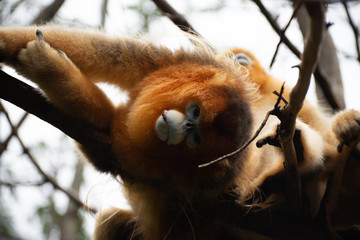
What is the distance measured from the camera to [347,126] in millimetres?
2697

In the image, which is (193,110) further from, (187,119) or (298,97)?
(298,97)

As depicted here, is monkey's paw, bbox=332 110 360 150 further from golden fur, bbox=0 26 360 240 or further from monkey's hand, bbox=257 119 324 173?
monkey's hand, bbox=257 119 324 173

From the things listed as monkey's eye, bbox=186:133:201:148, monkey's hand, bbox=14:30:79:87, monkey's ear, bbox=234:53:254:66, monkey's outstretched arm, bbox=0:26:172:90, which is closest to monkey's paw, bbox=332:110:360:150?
monkey's eye, bbox=186:133:201:148

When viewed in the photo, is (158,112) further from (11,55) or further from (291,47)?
(291,47)

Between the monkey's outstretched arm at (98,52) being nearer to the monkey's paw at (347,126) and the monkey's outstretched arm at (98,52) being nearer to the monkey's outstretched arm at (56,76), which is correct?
the monkey's outstretched arm at (56,76)

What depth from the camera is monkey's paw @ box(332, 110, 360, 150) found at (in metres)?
2.65

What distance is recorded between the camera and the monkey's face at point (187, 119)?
7.88 feet

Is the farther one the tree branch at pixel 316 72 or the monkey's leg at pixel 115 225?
the monkey's leg at pixel 115 225

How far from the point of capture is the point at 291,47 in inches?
138

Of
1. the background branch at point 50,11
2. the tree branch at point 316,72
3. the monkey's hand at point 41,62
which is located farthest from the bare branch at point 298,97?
the background branch at point 50,11

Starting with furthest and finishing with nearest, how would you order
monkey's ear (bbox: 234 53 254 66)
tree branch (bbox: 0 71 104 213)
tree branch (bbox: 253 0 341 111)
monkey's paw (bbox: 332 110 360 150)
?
monkey's ear (bbox: 234 53 254 66) < tree branch (bbox: 253 0 341 111) < monkey's paw (bbox: 332 110 360 150) < tree branch (bbox: 0 71 104 213)

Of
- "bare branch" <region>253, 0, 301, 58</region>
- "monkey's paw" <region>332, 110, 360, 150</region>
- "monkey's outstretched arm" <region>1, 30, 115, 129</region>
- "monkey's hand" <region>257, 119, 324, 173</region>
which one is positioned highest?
"bare branch" <region>253, 0, 301, 58</region>

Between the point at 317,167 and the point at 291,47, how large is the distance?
119 centimetres

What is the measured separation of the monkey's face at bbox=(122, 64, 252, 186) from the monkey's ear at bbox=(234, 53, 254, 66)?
154cm
